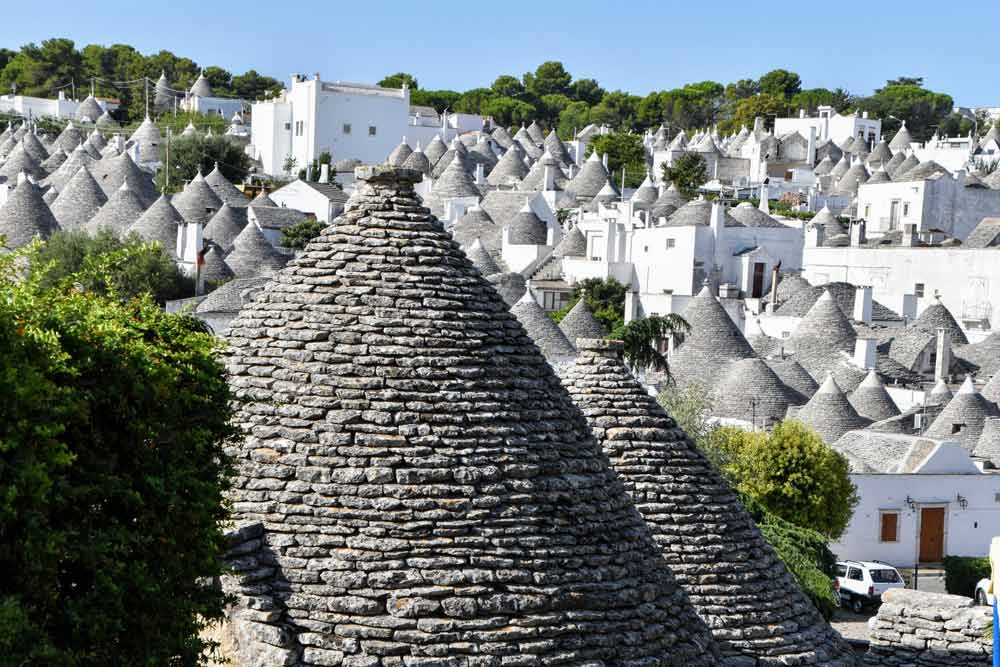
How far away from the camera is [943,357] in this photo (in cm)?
5116

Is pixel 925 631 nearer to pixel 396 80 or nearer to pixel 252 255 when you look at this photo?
pixel 252 255

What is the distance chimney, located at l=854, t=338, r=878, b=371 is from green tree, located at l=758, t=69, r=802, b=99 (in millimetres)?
112524

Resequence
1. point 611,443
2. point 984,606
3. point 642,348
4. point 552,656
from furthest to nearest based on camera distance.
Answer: point 642,348 < point 984,606 < point 611,443 < point 552,656

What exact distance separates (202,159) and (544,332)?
4069cm

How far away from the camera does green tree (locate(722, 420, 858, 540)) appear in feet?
106

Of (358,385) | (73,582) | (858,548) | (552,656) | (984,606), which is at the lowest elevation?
(858,548)

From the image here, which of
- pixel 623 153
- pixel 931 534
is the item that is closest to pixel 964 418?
pixel 931 534

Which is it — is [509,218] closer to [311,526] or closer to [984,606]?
[984,606]

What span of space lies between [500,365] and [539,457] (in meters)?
0.58

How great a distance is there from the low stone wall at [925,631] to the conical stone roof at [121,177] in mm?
57784

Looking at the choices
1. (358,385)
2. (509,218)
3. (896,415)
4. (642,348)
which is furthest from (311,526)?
(509,218)

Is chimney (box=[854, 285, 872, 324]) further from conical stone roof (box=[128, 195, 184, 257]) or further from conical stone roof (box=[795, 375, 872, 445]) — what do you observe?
conical stone roof (box=[128, 195, 184, 257])

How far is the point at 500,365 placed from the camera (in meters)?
9.02

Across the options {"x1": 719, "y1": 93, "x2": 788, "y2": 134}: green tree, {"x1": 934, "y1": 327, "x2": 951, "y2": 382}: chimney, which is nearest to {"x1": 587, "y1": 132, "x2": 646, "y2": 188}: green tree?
{"x1": 719, "y1": 93, "x2": 788, "y2": 134}: green tree
